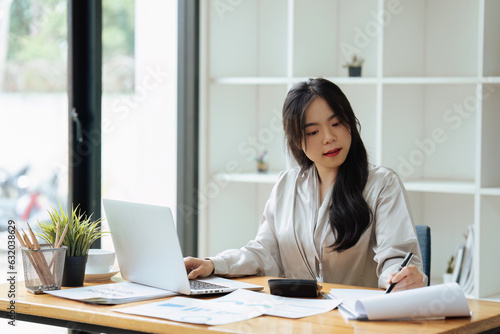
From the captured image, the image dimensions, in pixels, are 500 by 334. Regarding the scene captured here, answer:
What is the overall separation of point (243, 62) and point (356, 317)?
243 centimetres

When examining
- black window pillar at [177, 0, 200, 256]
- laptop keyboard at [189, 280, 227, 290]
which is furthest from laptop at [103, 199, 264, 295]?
black window pillar at [177, 0, 200, 256]

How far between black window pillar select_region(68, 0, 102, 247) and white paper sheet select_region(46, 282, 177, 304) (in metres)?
1.13

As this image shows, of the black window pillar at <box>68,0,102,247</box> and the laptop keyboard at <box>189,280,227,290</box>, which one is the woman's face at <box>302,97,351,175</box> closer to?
the laptop keyboard at <box>189,280,227,290</box>

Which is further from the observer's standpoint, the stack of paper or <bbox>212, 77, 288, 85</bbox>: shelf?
<bbox>212, 77, 288, 85</bbox>: shelf

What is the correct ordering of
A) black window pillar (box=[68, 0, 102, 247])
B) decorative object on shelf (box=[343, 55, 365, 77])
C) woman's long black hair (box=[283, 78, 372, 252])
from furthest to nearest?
decorative object on shelf (box=[343, 55, 365, 77]) → black window pillar (box=[68, 0, 102, 247]) → woman's long black hair (box=[283, 78, 372, 252])

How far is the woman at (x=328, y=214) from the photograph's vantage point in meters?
2.12

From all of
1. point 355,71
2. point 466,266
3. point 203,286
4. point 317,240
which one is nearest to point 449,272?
point 466,266

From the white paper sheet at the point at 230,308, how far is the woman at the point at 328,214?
0.30 metres

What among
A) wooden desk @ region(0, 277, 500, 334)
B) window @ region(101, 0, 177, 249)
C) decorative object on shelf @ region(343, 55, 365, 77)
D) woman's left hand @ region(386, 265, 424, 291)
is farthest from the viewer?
decorative object on shelf @ region(343, 55, 365, 77)

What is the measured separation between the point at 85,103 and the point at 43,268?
4.19ft

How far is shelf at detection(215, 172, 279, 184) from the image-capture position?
354cm

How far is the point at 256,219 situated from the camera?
3.94 m

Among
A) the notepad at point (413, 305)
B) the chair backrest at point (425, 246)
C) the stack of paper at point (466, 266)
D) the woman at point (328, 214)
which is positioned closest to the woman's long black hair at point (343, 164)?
the woman at point (328, 214)

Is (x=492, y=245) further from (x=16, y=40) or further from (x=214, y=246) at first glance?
(x=16, y=40)
